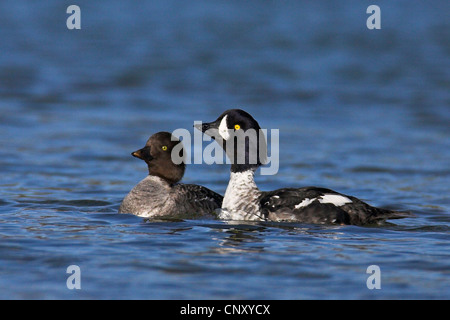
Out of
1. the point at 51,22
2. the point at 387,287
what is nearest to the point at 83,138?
the point at 387,287

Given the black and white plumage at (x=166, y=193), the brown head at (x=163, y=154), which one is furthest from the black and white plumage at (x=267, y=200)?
the brown head at (x=163, y=154)

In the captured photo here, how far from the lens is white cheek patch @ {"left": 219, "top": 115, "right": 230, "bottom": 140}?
11.4m

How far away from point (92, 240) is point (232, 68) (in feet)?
56.4

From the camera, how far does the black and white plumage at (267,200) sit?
1096cm

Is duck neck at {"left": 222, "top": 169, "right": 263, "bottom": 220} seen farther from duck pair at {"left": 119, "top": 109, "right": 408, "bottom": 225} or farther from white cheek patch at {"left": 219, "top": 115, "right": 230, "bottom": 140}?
white cheek patch at {"left": 219, "top": 115, "right": 230, "bottom": 140}

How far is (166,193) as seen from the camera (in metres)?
12.1

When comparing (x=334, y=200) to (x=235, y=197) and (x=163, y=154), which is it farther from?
(x=163, y=154)

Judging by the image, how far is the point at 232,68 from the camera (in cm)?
2672

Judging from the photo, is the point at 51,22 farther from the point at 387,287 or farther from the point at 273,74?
the point at 387,287

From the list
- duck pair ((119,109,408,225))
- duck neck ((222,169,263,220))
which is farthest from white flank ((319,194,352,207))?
duck neck ((222,169,263,220))

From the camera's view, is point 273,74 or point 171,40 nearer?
point 273,74

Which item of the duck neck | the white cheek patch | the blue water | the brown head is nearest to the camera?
the blue water

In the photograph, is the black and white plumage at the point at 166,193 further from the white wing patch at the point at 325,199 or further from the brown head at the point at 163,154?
the white wing patch at the point at 325,199

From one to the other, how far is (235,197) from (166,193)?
121 cm
